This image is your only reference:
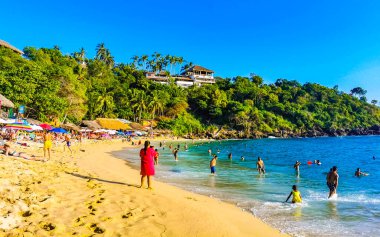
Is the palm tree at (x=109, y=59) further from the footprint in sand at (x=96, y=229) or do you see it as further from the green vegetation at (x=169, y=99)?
the footprint in sand at (x=96, y=229)

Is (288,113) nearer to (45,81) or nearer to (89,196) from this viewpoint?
(45,81)

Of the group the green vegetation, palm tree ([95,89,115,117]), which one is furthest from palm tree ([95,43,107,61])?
palm tree ([95,89,115,117])

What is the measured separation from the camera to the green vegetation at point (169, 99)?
133 ft

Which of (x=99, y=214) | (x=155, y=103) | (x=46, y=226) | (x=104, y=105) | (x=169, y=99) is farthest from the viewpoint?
(x=169, y=99)

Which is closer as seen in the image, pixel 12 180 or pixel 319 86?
pixel 12 180

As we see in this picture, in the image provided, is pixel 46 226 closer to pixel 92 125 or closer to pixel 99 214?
pixel 99 214

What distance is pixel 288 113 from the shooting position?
10531 cm

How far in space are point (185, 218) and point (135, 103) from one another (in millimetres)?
74847

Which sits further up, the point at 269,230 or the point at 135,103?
the point at 135,103

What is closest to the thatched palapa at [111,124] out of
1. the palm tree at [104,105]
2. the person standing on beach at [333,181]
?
the palm tree at [104,105]

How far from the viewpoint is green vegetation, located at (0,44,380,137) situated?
40.6 meters

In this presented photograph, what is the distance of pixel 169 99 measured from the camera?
3474 inches

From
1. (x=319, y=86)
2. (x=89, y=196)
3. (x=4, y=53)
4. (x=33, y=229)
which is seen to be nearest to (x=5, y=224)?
(x=33, y=229)

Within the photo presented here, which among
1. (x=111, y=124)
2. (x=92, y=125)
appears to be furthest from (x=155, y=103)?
(x=92, y=125)
